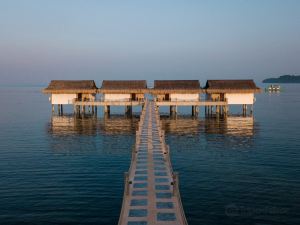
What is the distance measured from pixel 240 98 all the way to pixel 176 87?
10.2 m

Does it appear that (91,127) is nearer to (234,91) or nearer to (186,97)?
(186,97)

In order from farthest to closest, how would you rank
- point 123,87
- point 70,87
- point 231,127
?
1. point 70,87
2. point 123,87
3. point 231,127

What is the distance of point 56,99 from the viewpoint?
185 feet

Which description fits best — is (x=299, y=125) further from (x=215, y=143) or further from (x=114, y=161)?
(x=114, y=161)

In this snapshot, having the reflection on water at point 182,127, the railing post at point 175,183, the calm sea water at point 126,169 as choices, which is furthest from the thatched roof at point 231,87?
Answer: the railing post at point 175,183

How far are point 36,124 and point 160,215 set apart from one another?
130 feet

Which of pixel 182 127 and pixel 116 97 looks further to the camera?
pixel 116 97

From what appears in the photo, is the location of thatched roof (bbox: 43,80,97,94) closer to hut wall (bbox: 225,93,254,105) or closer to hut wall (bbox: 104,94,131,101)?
hut wall (bbox: 104,94,131,101)

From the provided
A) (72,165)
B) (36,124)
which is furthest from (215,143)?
(36,124)

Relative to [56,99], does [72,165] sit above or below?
below

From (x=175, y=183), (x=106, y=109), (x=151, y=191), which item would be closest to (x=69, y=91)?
(x=106, y=109)

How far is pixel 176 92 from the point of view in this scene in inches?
2099

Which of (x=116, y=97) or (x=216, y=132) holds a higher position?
(x=116, y=97)

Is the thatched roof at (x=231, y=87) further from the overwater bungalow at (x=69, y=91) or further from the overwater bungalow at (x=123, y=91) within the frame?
the overwater bungalow at (x=69, y=91)
